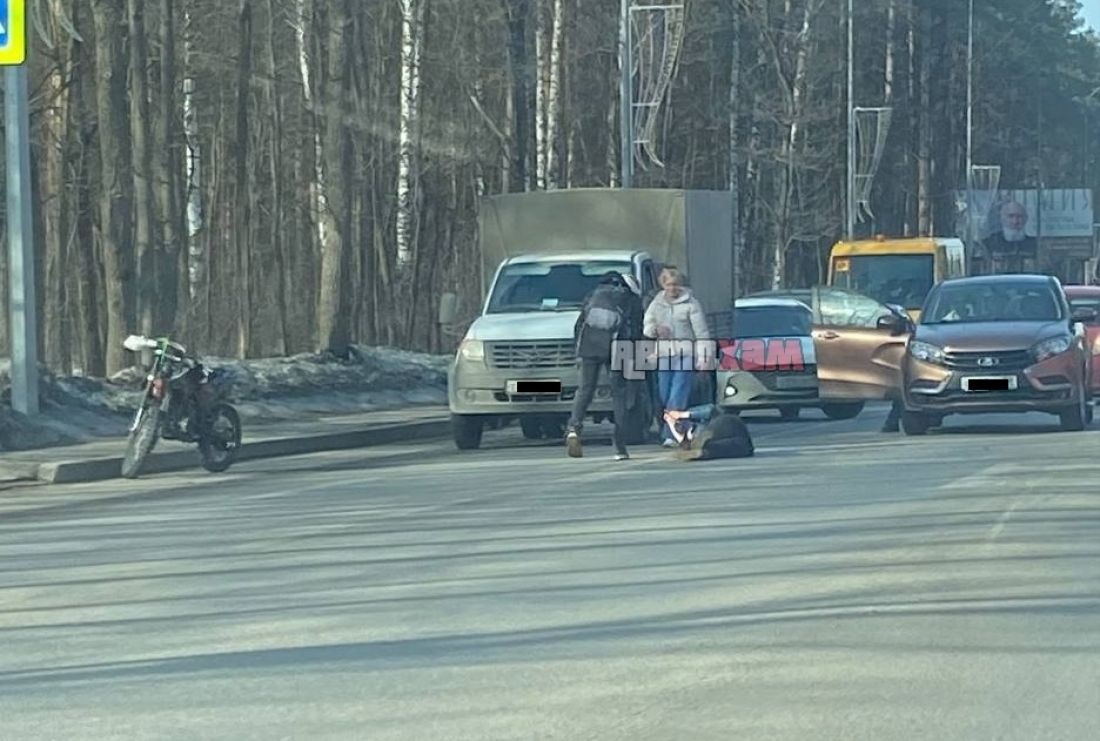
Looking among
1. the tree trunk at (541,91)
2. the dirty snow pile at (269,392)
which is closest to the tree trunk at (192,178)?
the tree trunk at (541,91)

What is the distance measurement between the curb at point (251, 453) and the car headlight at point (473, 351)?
197 centimetres

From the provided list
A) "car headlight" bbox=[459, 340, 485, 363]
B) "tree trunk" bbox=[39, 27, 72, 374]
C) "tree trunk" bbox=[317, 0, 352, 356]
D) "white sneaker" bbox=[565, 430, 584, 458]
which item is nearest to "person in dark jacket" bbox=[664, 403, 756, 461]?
"white sneaker" bbox=[565, 430, 584, 458]

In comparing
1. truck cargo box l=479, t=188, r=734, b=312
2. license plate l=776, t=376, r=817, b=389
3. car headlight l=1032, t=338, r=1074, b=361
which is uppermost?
truck cargo box l=479, t=188, r=734, b=312

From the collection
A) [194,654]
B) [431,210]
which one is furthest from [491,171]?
[194,654]

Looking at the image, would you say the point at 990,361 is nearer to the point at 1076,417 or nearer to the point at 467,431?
the point at 1076,417

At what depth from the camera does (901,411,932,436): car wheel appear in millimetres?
24703

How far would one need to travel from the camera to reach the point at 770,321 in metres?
29.5

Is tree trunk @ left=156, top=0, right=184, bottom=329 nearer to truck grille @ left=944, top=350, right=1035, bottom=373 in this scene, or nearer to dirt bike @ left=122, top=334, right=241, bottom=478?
dirt bike @ left=122, top=334, right=241, bottom=478

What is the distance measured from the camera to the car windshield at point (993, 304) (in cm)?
2525

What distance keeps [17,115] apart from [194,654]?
47.6 ft

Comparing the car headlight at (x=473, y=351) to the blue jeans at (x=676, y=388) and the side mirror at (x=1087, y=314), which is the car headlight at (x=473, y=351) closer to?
the blue jeans at (x=676, y=388)

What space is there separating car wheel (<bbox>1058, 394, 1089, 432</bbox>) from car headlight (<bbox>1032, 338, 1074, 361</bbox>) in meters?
0.62

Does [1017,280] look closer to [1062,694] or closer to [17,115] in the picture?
[17,115]

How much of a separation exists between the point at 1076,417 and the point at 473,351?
259 inches
